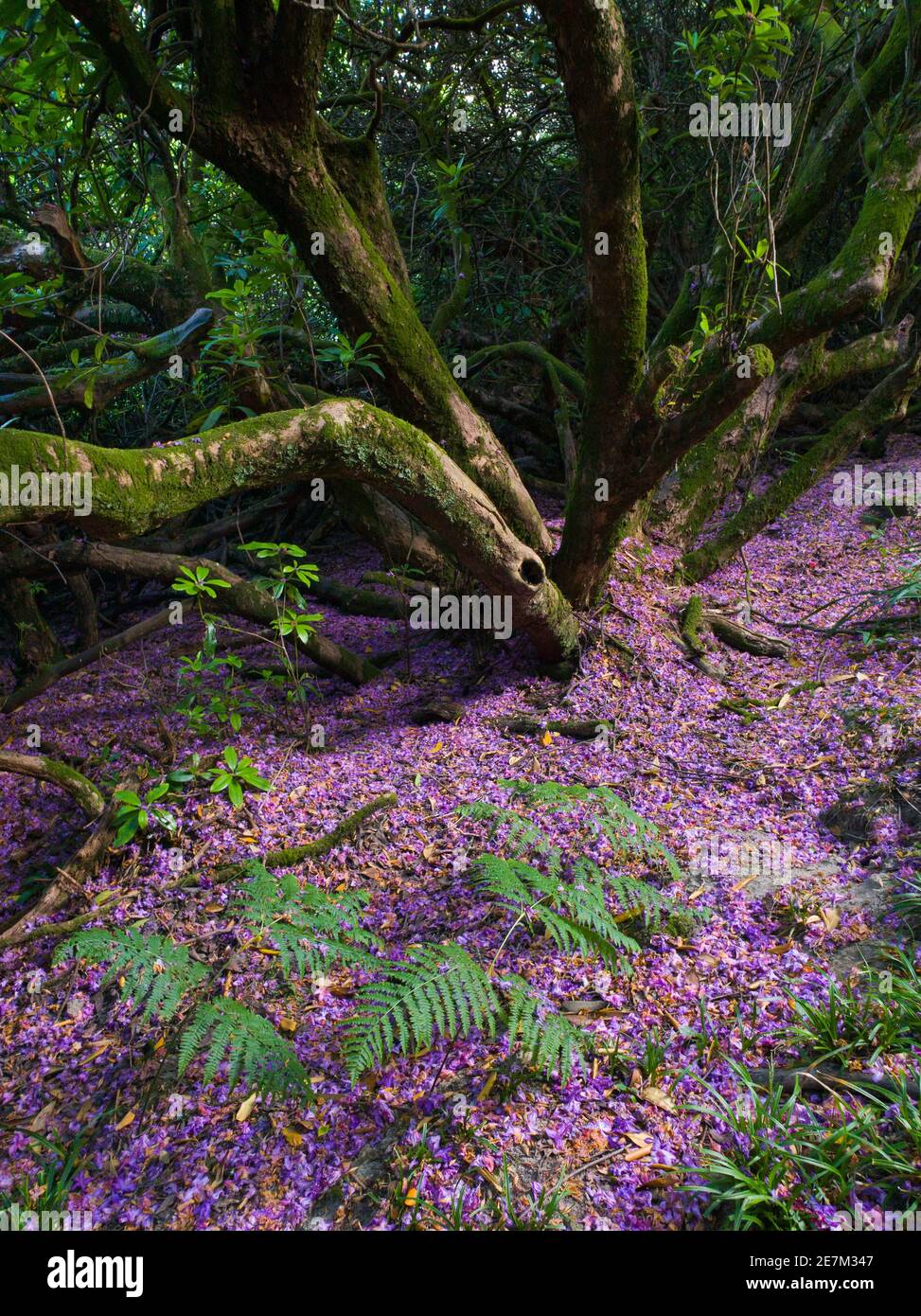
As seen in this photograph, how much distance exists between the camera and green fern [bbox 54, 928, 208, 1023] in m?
1.82

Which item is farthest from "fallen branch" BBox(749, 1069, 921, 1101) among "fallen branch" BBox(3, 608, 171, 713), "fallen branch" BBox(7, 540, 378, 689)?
"fallen branch" BBox(3, 608, 171, 713)

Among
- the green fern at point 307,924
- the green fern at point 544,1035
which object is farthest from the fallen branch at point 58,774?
the green fern at point 544,1035

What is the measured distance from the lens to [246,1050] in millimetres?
1677

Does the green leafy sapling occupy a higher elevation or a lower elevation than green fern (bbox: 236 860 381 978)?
higher

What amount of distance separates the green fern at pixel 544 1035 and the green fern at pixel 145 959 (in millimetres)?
819

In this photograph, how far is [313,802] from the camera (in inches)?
122

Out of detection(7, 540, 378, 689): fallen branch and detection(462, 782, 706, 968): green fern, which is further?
detection(7, 540, 378, 689): fallen branch

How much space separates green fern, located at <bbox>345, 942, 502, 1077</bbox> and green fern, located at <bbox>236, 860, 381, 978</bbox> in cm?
13

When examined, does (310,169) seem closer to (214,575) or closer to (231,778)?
(214,575)

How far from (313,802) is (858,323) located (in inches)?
267

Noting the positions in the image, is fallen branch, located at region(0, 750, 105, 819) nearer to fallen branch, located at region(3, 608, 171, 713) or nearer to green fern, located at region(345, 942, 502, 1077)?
fallen branch, located at region(3, 608, 171, 713)

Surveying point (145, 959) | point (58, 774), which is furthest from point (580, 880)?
point (58, 774)

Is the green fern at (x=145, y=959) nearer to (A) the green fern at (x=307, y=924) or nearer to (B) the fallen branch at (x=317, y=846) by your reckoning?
(A) the green fern at (x=307, y=924)

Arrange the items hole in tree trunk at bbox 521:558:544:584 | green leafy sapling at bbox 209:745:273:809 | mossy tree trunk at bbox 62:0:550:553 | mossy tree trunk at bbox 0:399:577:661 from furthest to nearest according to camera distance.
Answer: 1. hole in tree trunk at bbox 521:558:544:584
2. green leafy sapling at bbox 209:745:273:809
3. mossy tree trunk at bbox 62:0:550:553
4. mossy tree trunk at bbox 0:399:577:661
